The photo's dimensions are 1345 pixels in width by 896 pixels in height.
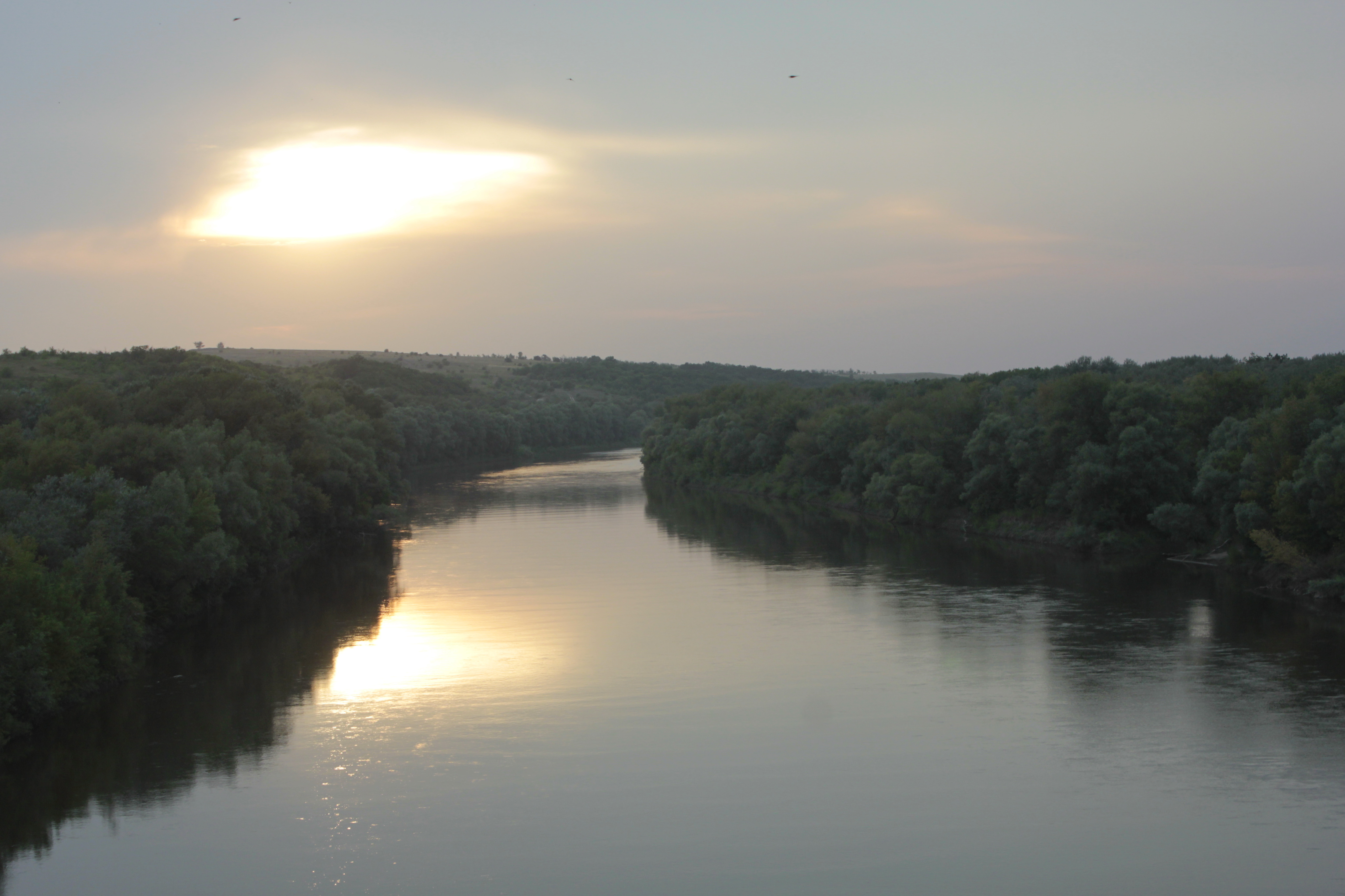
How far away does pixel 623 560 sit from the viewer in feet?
187

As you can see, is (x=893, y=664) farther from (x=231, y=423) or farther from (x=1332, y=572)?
(x=231, y=423)

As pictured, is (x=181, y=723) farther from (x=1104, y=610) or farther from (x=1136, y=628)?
(x=1104, y=610)

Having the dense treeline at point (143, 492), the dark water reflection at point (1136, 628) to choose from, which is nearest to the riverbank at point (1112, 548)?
the dark water reflection at point (1136, 628)

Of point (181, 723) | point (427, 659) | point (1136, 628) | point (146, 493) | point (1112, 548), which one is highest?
point (146, 493)

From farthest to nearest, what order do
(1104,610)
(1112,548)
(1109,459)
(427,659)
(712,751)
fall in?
(1109,459) → (1112,548) → (1104,610) → (427,659) → (712,751)

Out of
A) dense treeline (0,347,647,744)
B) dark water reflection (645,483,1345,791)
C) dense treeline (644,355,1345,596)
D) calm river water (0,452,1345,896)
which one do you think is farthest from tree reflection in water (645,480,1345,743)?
dense treeline (0,347,647,744)

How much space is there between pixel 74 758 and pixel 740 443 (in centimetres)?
7214

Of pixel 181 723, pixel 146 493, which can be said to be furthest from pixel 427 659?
pixel 146 493

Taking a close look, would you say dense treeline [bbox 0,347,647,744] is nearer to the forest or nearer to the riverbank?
the forest

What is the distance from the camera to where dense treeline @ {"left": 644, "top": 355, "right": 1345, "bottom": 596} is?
4450 centimetres

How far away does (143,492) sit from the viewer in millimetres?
36688

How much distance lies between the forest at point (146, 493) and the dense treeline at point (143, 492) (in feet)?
0.22

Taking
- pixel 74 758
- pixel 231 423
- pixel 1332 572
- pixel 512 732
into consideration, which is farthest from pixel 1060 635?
pixel 231 423

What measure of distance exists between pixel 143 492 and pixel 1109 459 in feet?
136
